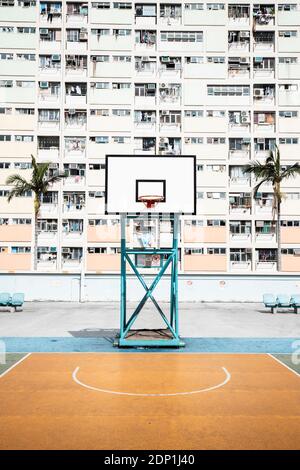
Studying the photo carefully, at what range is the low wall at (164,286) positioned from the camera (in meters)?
30.3

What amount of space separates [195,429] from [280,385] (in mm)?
4167

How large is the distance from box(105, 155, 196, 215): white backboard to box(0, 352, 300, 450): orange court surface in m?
5.81

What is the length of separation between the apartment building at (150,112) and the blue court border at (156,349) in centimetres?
2348

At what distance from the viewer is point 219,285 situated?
30.7 m

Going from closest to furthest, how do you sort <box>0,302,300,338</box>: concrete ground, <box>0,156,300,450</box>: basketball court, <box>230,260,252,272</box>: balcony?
<box>0,156,300,450</box>: basketball court
<box>0,302,300,338</box>: concrete ground
<box>230,260,252,272</box>: balcony

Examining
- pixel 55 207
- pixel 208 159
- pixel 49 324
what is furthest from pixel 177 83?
pixel 49 324

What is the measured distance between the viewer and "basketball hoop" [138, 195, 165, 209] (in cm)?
1583

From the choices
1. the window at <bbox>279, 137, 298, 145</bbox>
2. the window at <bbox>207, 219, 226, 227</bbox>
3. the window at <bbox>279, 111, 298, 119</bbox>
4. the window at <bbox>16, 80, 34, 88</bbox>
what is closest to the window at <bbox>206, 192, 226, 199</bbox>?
the window at <bbox>207, 219, 226, 227</bbox>

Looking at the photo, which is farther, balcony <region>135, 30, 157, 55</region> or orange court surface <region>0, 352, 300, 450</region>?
balcony <region>135, 30, 157, 55</region>

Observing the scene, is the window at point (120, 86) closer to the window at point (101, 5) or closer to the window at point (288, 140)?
the window at point (101, 5)

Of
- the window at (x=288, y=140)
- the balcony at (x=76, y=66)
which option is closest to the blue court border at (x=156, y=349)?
the window at (x=288, y=140)

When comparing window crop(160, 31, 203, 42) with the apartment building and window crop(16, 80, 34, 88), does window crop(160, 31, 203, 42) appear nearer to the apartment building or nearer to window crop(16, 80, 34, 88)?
the apartment building

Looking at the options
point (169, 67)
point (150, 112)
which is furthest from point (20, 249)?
point (169, 67)

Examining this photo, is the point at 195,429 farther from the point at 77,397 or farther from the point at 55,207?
the point at 55,207
